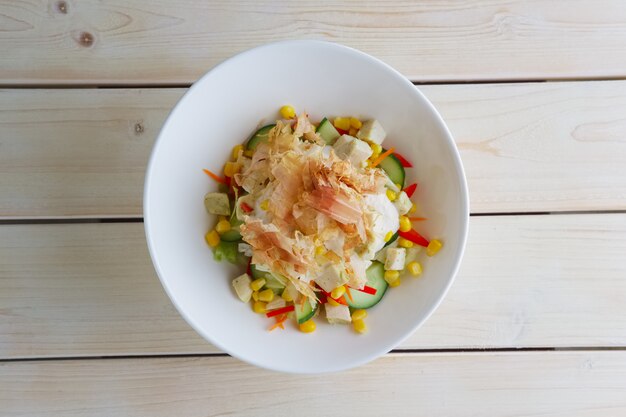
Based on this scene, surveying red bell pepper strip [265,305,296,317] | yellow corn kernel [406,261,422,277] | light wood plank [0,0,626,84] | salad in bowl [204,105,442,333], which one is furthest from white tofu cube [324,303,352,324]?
light wood plank [0,0,626,84]

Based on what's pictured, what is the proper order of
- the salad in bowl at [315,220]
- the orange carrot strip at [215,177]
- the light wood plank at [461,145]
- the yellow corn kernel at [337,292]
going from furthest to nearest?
the light wood plank at [461,145]
the orange carrot strip at [215,177]
the yellow corn kernel at [337,292]
the salad in bowl at [315,220]

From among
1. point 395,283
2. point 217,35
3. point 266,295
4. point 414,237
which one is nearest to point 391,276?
point 395,283

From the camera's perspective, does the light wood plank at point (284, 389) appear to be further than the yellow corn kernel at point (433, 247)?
Yes

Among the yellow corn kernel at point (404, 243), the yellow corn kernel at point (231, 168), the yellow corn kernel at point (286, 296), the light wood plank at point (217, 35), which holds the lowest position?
the yellow corn kernel at point (286, 296)

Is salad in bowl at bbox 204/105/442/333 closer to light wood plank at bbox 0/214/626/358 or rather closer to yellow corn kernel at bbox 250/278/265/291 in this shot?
yellow corn kernel at bbox 250/278/265/291

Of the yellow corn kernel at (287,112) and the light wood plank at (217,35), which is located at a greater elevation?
the light wood plank at (217,35)

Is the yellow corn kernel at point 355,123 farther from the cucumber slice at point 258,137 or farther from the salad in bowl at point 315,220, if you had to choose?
the cucumber slice at point 258,137

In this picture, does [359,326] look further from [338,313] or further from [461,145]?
[461,145]

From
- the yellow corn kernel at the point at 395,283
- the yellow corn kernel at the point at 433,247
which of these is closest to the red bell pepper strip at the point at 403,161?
the yellow corn kernel at the point at 433,247
